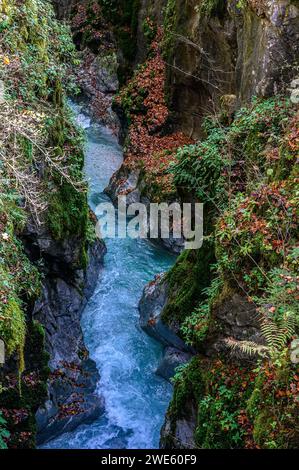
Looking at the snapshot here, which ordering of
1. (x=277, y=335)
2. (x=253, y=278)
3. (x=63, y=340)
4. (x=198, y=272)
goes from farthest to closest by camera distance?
(x=63, y=340) < (x=198, y=272) < (x=253, y=278) < (x=277, y=335)

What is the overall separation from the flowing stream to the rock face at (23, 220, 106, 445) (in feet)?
1.16

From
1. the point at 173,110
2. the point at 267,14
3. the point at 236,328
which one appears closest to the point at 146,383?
the point at 236,328

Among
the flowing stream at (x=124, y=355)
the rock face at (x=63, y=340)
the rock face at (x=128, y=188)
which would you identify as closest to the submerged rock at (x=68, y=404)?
the rock face at (x=63, y=340)

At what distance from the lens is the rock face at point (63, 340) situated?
1086 cm

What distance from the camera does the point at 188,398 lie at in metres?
9.15

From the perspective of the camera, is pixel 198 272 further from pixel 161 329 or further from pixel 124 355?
pixel 124 355

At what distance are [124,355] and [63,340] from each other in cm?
183

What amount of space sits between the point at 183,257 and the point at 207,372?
4767 mm

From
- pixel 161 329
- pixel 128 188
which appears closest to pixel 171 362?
pixel 161 329

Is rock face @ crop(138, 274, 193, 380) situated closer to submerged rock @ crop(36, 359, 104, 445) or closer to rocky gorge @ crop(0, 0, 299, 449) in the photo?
Answer: rocky gorge @ crop(0, 0, 299, 449)

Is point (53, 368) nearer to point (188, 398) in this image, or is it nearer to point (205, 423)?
point (188, 398)

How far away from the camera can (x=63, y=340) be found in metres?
12.2

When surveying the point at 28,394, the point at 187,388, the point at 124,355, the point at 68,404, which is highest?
the point at 187,388

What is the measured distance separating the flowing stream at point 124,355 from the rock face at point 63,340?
1.16ft
